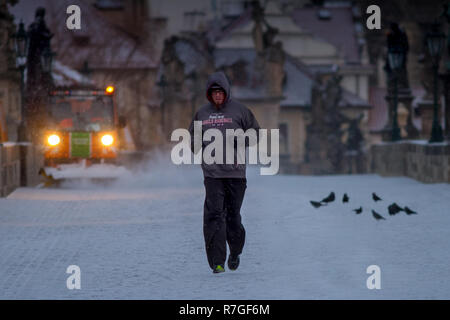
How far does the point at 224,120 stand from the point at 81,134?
50.9 feet

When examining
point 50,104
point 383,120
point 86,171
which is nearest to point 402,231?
point 86,171

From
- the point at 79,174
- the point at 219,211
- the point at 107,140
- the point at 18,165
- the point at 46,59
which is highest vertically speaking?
the point at 46,59

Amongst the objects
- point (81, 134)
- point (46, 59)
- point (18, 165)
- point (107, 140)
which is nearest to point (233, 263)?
point (18, 165)

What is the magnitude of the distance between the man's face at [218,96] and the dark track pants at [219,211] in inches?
28.2

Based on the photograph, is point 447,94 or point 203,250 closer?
point 203,250

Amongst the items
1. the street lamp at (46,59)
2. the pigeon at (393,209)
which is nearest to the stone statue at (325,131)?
the street lamp at (46,59)

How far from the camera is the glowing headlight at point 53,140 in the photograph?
24766 millimetres

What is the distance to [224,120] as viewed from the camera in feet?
31.9

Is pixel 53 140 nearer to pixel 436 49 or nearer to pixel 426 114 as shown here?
pixel 436 49

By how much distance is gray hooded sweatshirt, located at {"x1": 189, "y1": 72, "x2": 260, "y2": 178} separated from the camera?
9.73 meters

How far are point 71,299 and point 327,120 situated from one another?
50.5m

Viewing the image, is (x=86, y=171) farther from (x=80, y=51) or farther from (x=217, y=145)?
(x=80, y=51)

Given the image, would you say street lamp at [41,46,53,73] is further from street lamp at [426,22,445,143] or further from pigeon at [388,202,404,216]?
pigeon at [388,202,404,216]

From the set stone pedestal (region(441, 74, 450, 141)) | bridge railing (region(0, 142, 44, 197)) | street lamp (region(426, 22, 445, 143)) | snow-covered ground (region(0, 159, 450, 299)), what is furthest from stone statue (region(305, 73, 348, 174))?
snow-covered ground (region(0, 159, 450, 299))
